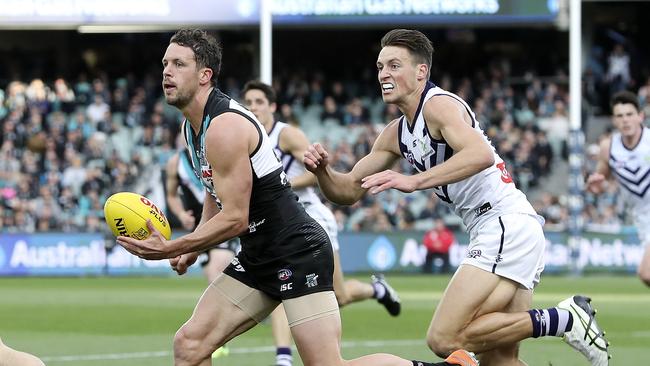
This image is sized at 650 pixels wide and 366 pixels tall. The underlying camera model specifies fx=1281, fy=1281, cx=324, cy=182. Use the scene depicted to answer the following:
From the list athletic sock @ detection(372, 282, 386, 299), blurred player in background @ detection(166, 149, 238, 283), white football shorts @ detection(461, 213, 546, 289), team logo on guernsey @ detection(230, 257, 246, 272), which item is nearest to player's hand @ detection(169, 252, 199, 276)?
team logo on guernsey @ detection(230, 257, 246, 272)

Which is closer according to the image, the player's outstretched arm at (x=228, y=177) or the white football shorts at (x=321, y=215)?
the player's outstretched arm at (x=228, y=177)

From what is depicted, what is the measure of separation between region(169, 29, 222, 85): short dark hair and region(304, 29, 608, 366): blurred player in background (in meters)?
0.80

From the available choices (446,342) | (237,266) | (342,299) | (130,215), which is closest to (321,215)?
(342,299)

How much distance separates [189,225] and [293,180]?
102cm

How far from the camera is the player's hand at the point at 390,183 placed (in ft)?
24.2

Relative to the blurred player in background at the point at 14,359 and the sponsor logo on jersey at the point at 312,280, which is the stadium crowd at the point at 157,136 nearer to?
the sponsor logo on jersey at the point at 312,280

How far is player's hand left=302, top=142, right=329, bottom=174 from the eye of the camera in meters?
7.84

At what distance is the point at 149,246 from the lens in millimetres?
7266

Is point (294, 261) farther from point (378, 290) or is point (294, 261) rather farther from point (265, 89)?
point (378, 290)

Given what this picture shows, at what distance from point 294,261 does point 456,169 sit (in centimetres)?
112

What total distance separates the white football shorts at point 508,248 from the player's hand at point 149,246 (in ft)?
6.98

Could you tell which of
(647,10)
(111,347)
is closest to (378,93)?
(647,10)

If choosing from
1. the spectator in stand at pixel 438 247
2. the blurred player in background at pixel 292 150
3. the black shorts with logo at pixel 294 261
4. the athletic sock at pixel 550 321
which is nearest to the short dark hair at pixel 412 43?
A: the black shorts with logo at pixel 294 261

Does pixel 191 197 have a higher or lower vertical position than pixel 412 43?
lower
